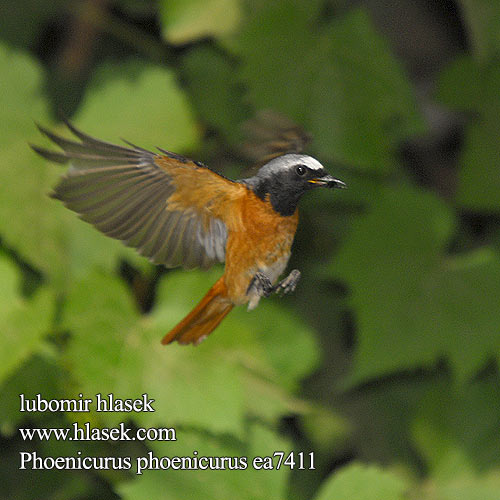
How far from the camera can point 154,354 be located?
1573 mm

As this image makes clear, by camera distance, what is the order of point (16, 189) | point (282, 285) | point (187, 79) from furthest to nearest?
1. point (187, 79)
2. point (16, 189)
3. point (282, 285)

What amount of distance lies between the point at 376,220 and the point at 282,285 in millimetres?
1087

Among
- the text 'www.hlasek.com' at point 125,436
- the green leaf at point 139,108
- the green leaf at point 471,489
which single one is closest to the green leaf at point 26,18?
the green leaf at point 139,108

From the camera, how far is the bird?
2.32 ft

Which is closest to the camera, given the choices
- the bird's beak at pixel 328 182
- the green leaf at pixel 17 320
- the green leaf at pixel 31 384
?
the bird's beak at pixel 328 182

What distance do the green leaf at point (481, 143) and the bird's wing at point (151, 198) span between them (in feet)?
4.02

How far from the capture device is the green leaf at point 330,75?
1.61 metres

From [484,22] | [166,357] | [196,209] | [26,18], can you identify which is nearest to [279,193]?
[196,209]

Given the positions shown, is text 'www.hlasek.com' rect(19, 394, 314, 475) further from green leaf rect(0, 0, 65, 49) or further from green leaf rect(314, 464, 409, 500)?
green leaf rect(0, 0, 65, 49)

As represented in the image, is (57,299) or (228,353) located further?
(228,353)

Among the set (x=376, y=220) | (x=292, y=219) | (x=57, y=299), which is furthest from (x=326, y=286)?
(x=292, y=219)

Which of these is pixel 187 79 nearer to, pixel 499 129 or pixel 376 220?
pixel 376 220

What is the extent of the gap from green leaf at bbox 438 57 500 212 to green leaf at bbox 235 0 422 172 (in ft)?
0.91

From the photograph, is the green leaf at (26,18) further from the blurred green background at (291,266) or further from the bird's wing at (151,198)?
the bird's wing at (151,198)
